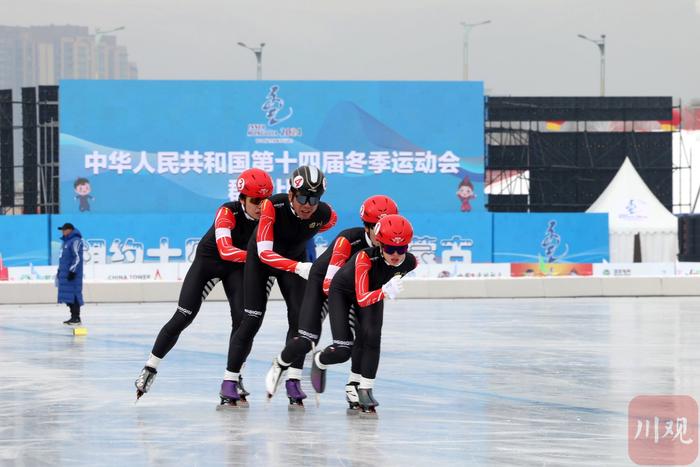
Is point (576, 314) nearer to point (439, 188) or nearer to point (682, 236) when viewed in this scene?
point (439, 188)

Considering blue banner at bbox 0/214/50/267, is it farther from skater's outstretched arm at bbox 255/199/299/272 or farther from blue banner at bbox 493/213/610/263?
skater's outstretched arm at bbox 255/199/299/272

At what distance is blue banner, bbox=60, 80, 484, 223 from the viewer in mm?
48062

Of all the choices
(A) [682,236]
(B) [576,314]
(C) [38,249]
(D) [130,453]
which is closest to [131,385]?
(D) [130,453]

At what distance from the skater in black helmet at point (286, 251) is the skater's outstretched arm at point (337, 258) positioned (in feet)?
0.54

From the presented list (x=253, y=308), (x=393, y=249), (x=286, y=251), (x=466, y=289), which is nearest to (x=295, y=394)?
(x=253, y=308)

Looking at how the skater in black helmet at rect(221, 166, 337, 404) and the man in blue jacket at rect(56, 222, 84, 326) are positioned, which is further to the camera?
the man in blue jacket at rect(56, 222, 84, 326)

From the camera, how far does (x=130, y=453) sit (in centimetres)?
767

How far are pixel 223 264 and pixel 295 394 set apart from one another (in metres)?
1.22

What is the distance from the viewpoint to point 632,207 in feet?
154

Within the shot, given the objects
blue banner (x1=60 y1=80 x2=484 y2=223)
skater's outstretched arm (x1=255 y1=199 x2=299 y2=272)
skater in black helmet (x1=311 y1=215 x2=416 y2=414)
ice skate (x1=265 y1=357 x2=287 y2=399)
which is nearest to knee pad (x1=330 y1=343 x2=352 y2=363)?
skater in black helmet (x1=311 y1=215 x2=416 y2=414)

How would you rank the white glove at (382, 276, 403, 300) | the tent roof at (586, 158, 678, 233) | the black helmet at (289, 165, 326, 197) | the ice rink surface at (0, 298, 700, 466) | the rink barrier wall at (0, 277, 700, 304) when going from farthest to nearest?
1. the tent roof at (586, 158, 678, 233)
2. the rink barrier wall at (0, 277, 700, 304)
3. the black helmet at (289, 165, 326, 197)
4. the white glove at (382, 276, 403, 300)
5. the ice rink surface at (0, 298, 700, 466)

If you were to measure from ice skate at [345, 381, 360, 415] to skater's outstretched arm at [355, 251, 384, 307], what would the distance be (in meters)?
0.68

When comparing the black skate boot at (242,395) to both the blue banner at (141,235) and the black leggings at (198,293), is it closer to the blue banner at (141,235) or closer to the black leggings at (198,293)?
the black leggings at (198,293)

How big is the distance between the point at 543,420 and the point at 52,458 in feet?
11.8
